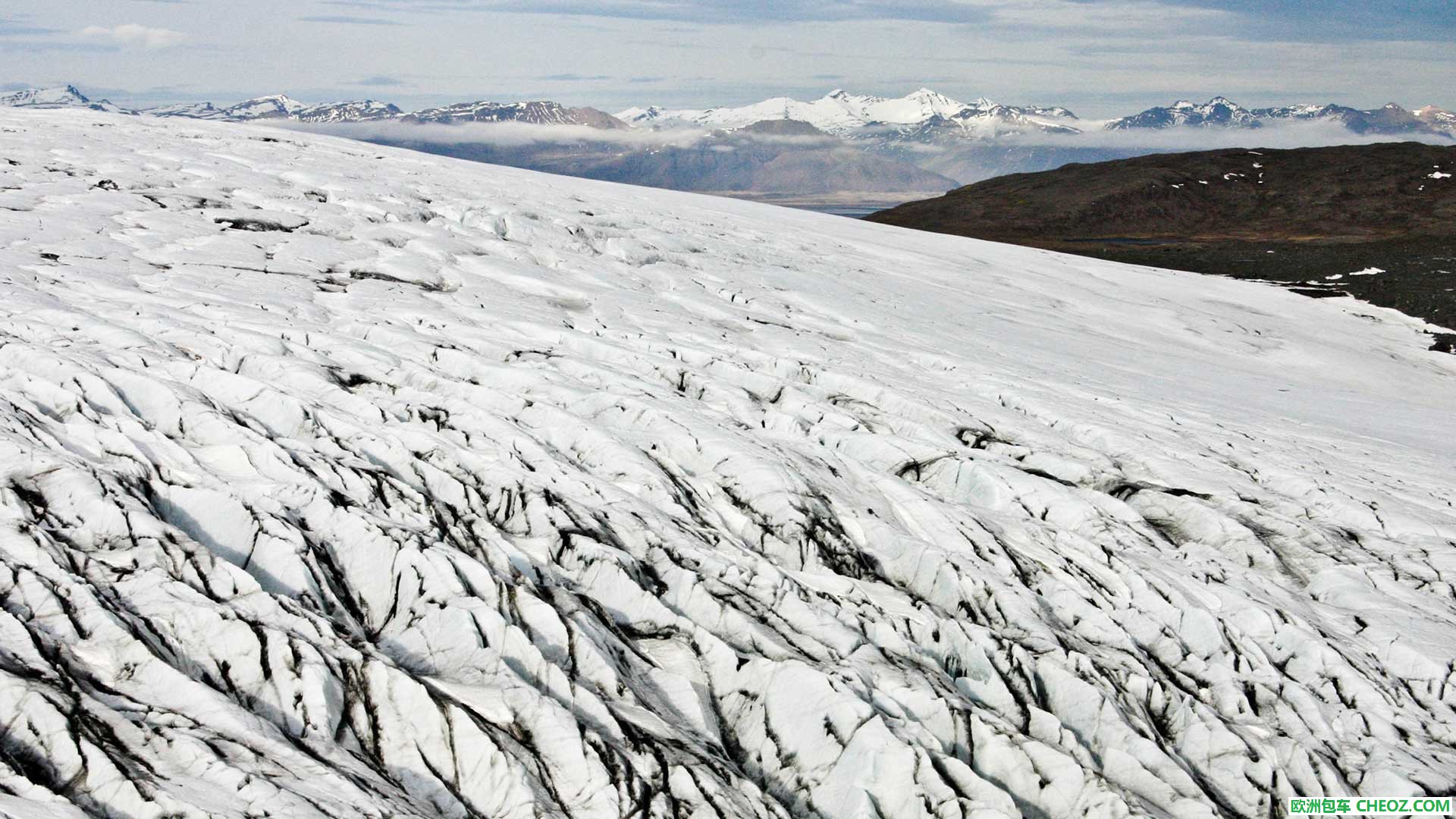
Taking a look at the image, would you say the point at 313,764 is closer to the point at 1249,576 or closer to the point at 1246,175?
the point at 1249,576

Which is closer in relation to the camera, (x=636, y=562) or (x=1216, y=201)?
(x=636, y=562)

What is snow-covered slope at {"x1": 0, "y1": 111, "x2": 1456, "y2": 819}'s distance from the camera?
28.2 feet

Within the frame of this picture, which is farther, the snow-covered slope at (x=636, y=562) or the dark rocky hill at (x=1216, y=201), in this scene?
the dark rocky hill at (x=1216, y=201)

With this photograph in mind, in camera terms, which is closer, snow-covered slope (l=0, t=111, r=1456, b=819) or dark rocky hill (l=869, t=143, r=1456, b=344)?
snow-covered slope (l=0, t=111, r=1456, b=819)

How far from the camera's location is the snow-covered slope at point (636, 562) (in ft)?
28.2

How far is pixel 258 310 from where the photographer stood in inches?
701

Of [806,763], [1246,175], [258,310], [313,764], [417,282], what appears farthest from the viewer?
[1246,175]

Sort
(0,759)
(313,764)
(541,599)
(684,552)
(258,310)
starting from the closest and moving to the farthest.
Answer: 1. (0,759)
2. (313,764)
3. (541,599)
4. (684,552)
5. (258,310)

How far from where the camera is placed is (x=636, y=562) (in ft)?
39.5

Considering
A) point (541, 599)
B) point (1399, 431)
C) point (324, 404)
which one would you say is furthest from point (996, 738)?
point (1399, 431)

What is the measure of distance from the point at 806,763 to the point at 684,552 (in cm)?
349

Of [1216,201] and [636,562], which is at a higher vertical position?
[1216,201]

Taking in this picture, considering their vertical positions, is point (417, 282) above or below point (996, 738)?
above

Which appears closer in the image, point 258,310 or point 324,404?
point 324,404
